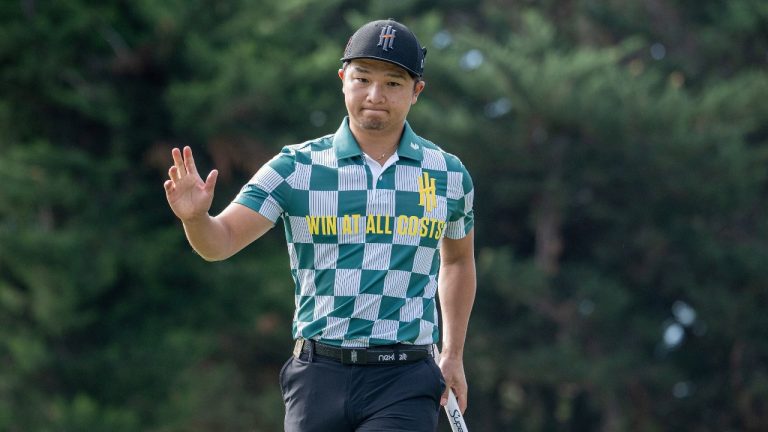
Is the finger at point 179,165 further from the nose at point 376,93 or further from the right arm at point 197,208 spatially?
the nose at point 376,93

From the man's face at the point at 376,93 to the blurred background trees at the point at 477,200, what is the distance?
42.3ft

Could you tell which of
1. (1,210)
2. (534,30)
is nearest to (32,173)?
(1,210)

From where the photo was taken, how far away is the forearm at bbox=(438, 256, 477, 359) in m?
4.10

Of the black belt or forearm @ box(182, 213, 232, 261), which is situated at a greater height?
forearm @ box(182, 213, 232, 261)

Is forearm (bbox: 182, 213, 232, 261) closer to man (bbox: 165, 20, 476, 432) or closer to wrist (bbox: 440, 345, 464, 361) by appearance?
man (bbox: 165, 20, 476, 432)

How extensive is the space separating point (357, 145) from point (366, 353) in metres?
0.59

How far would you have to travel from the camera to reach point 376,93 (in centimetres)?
377

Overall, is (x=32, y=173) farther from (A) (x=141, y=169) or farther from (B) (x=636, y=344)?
(B) (x=636, y=344)

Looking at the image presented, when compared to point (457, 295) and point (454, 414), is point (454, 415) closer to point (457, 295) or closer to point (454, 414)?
point (454, 414)

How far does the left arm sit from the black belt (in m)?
0.30

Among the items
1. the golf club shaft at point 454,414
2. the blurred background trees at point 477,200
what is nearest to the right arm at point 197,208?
the golf club shaft at point 454,414

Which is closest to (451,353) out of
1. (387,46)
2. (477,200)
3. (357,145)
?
(357,145)

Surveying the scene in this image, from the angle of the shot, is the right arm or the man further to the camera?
the man

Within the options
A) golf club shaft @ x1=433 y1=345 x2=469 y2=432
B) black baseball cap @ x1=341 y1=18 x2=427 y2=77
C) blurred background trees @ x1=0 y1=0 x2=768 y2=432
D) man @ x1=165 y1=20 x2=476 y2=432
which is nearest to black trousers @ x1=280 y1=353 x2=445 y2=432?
man @ x1=165 y1=20 x2=476 y2=432
